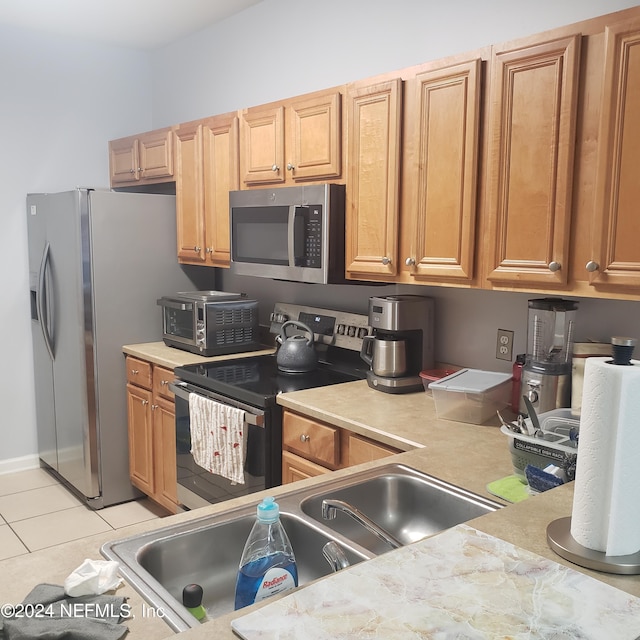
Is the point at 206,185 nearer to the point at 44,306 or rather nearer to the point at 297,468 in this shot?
the point at 44,306

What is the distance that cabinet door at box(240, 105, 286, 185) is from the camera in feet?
9.72

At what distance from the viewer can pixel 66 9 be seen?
3648 mm

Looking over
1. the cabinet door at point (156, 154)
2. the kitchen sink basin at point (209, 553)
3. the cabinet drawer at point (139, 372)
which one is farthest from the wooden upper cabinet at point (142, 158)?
the kitchen sink basin at point (209, 553)

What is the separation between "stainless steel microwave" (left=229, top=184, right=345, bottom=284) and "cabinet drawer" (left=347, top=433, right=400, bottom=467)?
735mm

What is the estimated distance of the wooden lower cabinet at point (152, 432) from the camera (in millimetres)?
3342

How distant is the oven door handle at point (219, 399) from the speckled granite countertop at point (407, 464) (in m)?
0.13

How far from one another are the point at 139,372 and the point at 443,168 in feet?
6.99

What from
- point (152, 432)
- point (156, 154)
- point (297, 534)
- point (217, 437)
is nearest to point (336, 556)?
point (297, 534)

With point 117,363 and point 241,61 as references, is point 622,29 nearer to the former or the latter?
point 241,61

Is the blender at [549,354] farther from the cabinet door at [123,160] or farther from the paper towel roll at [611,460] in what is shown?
the cabinet door at [123,160]

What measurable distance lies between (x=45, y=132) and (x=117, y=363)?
1.70m

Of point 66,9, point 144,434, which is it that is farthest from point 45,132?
point 144,434

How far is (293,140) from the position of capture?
9.45 ft

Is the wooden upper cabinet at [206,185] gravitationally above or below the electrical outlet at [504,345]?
above
